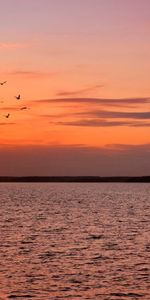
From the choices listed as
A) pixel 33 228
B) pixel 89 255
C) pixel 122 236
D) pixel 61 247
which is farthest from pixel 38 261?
pixel 33 228

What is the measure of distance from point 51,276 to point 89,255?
12.5 m

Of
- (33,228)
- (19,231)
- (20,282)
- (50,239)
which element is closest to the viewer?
(20,282)

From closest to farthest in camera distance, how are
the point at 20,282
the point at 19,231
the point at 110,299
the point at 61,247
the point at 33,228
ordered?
the point at 110,299 → the point at 20,282 → the point at 61,247 → the point at 19,231 → the point at 33,228

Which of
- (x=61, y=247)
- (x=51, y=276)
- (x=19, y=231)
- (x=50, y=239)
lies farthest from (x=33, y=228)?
(x=51, y=276)

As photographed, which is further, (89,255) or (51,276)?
(89,255)

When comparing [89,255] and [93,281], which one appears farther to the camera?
[89,255]

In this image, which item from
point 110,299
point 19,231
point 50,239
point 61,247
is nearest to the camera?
point 110,299

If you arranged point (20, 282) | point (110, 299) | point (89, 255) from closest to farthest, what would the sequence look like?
point (110, 299), point (20, 282), point (89, 255)

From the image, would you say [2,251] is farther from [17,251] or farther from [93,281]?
[93,281]

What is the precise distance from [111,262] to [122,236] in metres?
24.5

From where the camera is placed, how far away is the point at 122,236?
81.6 metres

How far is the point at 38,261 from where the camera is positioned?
5753cm

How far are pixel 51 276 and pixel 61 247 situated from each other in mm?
18421

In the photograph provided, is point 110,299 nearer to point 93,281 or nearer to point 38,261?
point 93,281
